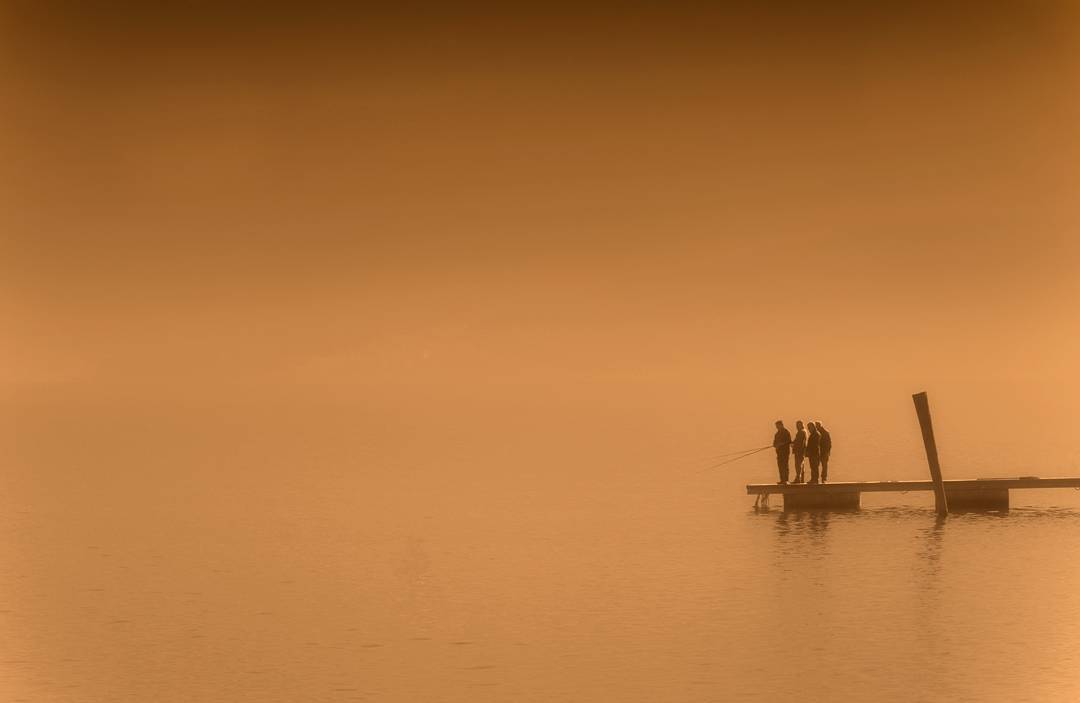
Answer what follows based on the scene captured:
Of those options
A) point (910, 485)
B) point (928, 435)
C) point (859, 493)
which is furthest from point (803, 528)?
point (928, 435)

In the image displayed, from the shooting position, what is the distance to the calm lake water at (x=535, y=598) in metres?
28.4

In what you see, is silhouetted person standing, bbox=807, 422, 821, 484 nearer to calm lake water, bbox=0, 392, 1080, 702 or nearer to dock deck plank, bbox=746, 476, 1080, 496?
dock deck plank, bbox=746, 476, 1080, 496

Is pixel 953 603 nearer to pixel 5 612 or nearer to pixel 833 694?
pixel 833 694

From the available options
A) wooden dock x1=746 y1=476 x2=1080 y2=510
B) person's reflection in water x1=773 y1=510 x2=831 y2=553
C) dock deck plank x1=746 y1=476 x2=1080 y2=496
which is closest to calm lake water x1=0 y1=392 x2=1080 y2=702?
person's reflection in water x1=773 y1=510 x2=831 y2=553

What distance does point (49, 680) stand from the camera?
2902cm

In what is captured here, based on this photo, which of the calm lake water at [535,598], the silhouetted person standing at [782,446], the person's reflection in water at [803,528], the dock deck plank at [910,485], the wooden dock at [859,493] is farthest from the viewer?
the wooden dock at [859,493]

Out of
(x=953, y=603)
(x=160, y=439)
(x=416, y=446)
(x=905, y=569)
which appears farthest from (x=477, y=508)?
(x=160, y=439)

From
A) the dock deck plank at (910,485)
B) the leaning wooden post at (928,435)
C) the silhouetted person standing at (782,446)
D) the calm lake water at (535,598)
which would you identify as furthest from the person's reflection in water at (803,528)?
the leaning wooden post at (928,435)

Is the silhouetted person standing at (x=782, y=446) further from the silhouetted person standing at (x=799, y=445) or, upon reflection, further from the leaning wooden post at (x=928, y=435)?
→ the leaning wooden post at (x=928, y=435)

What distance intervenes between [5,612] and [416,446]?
98660mm

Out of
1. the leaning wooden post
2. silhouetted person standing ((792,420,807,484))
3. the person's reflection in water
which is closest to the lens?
the person's reflection in water

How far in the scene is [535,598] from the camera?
3634 cm

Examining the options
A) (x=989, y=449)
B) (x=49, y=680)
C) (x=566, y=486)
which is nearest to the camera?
(x=49, y=680)

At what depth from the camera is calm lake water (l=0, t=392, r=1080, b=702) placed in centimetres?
2836
